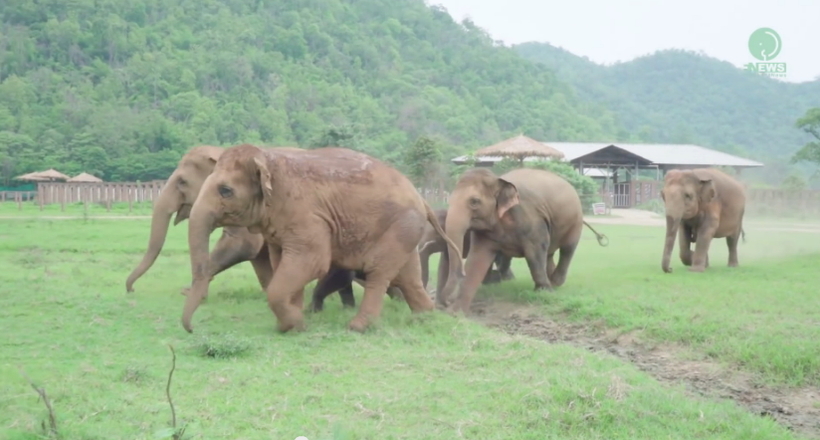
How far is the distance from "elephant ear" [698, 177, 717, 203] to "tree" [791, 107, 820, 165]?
2513 centimetres

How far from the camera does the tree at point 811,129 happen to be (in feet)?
118

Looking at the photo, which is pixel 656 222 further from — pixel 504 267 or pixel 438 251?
pixel 438 251

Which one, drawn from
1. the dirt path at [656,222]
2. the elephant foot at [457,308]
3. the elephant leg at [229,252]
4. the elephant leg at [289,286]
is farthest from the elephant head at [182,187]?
the dirt path at [656,222]

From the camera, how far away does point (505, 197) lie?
10508 millimetres

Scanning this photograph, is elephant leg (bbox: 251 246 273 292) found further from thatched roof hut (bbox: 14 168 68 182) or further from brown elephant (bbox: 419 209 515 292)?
thatched roof hut (bbox: 14 168 68 182)

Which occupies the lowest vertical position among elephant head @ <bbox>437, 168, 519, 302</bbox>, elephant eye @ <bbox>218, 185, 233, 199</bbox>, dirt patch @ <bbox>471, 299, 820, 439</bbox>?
Result: dirt patch @ <bbox>471, 299, 820, 439</bbox>

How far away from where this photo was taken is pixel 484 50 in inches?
3848

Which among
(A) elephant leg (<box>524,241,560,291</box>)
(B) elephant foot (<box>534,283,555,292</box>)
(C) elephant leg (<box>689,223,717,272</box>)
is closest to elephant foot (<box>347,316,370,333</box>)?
(A) elephant leg (<box>524,241,560,291</box>)

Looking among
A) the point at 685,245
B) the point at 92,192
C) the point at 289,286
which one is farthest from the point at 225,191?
the point at 92,192

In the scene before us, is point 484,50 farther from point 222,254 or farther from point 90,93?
point 222,254

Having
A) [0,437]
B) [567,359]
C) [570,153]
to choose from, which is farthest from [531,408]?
[570,153]

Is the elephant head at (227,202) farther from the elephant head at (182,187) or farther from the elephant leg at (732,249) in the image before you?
the elephant leg at (732,249)

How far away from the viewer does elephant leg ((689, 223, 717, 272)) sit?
13516mm

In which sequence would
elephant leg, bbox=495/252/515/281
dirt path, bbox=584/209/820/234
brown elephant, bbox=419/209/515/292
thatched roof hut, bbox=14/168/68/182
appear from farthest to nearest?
thatched roof hut, bbox=14/168/68/182 → dirt path, bbox=584/209/820/234 → elephant leg, bbox=495/252/515/281 → brown elephant, bbox=419/209/515/292
